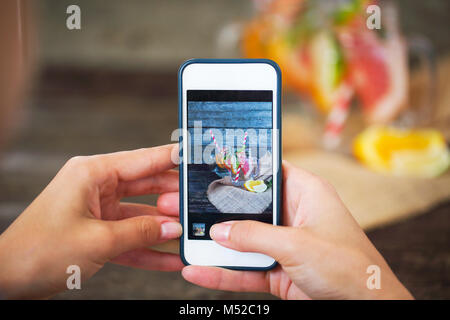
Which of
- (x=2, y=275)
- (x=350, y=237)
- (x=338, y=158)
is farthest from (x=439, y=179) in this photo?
(x=2, y=275)

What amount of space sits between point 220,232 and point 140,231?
0.04 metres

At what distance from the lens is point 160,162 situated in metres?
0.28

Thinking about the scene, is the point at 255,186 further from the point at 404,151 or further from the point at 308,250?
the point at 404,151

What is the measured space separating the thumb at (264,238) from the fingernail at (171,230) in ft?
0.09

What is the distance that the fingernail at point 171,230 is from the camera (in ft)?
0.85

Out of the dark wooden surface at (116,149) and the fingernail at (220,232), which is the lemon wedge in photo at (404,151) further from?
the fingernail at (220,232)

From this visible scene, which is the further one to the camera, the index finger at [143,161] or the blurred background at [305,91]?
the blurred background at [305,91]

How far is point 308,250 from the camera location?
0.73 ft

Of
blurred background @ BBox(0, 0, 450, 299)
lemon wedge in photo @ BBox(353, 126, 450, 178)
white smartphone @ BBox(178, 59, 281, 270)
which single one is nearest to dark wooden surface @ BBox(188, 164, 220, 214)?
white smartphone @ BBox(178, 59, 281, 270)

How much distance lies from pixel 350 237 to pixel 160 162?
0.12 meters

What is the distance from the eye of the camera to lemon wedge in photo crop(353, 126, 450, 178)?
51 centimetres

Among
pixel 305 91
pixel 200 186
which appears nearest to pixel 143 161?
pixel 200 186

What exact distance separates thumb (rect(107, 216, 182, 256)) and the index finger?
33 mm

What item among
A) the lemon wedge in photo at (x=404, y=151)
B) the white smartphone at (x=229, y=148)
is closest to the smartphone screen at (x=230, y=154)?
the white smartphone at (x=229, y=148)
